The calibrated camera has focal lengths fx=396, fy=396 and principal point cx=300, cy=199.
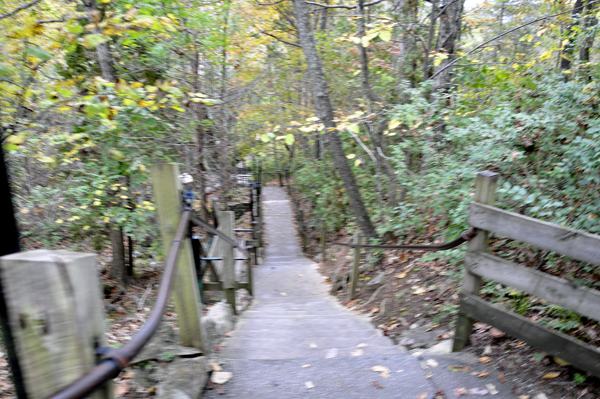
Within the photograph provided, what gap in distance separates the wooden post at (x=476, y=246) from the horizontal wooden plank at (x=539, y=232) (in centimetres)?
8

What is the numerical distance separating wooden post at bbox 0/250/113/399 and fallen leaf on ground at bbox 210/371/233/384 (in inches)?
70.2

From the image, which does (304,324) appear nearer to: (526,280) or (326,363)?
(326,363)

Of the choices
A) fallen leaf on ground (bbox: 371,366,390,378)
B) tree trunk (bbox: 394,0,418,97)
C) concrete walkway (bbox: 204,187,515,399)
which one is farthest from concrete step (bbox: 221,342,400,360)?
tree trunk (bbox: 394,0,418,97)

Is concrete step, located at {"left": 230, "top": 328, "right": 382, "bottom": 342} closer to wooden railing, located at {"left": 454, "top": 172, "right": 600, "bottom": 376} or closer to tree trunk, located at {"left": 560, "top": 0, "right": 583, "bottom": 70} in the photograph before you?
wooden railing, located at {"left": 454, "top": 172, "right": 600, "bottom": 376}

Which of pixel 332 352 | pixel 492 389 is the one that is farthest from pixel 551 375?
pixel 332 352

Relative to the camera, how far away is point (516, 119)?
468 centimetres

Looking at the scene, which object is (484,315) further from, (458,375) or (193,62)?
(193,62)

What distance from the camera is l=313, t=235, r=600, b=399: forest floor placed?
101 inches

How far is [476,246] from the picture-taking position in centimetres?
305

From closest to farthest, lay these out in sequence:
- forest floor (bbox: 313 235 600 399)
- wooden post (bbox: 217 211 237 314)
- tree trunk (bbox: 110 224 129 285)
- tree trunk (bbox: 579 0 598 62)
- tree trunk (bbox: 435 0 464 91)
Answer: forest floor (bbox: 313 235 600 399) → tree trunk (bbox: 579 0 598 62) → wooden post (bbox: 217 211 237 314) → tree trunk (bbox: 435 0 464 91) → tree trunk (bbox: 110 224 129 285)

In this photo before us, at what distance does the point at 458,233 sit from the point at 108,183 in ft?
17.3

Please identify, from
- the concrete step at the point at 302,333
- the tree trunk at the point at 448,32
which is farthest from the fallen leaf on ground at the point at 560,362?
the tree trunk at the point at 448,32

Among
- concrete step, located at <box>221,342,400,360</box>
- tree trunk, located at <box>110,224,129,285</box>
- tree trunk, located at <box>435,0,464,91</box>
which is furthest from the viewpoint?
tree trunk, located at <box>110,224,129,285</box>

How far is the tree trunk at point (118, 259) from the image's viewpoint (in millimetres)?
8117
